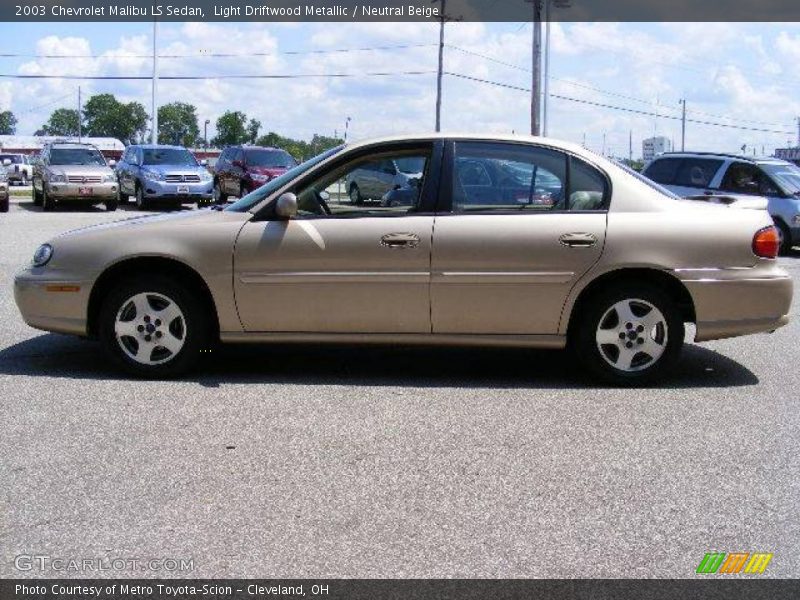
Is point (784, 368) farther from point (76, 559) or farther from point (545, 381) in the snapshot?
point (76, 559)

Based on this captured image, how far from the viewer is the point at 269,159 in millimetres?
28719

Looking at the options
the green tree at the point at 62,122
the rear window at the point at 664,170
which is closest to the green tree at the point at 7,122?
the green tree at the point at 62,122

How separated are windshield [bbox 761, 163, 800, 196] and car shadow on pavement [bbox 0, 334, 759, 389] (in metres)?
10.3

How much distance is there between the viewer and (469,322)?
673cm

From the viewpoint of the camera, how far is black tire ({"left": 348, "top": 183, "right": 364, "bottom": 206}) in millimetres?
6887

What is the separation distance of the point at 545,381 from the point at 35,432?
127 inches

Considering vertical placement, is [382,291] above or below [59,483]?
above

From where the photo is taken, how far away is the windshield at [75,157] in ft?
90.3

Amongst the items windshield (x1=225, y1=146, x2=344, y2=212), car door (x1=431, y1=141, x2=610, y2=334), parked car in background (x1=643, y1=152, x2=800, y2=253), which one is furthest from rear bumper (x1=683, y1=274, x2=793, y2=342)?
parked car in background (x1=643, y1=152, x2=800, y2=253)

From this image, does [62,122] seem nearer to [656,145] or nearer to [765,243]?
[656,145]

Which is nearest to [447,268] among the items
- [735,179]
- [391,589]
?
[391,589]

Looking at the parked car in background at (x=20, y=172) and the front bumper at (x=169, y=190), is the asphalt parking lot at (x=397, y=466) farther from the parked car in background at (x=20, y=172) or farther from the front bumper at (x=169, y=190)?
the parked car in background at (x=20, y=172)

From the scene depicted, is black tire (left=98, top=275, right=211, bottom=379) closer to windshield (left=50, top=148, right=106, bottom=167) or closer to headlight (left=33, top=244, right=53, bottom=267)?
headlight (left=33, top=244, right=53, bottom=267)

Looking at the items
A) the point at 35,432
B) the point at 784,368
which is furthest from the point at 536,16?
the point at 35,432
